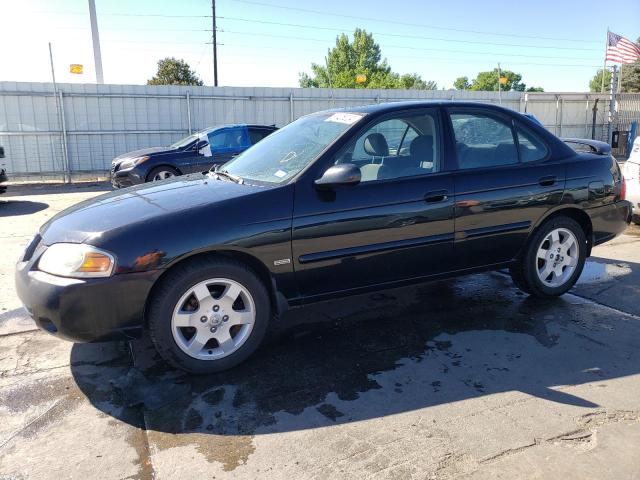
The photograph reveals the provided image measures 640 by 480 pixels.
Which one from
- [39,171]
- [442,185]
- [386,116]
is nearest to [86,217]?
[386,116]

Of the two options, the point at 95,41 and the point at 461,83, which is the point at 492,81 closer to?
the point at 461,83

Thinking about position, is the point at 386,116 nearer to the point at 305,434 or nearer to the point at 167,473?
the point at 305,434

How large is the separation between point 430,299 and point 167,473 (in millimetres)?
2923

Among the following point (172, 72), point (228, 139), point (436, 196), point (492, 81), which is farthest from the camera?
point (492, 81)

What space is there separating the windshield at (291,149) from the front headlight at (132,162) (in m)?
6.90

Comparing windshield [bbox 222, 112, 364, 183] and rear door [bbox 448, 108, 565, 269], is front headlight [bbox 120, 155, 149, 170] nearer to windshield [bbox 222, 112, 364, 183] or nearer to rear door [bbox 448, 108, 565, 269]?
windshield [bbox 222, 112, 364, 183]

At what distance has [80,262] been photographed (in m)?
3.05

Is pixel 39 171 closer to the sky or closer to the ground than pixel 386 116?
closer to the ground

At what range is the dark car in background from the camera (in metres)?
10.7

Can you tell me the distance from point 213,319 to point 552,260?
9.78ft

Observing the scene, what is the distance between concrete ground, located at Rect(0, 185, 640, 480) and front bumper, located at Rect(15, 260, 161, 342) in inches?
16.6

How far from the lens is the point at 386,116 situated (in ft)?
13.0

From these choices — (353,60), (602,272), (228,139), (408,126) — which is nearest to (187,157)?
(228,139)

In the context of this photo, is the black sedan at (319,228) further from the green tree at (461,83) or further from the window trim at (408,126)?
the green tree at (461,83)
